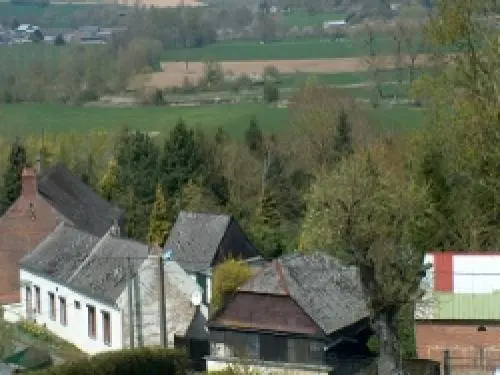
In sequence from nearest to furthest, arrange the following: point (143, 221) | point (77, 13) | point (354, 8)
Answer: point (143, 221), point (354, 8), point (77, 13)

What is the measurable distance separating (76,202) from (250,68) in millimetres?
57103

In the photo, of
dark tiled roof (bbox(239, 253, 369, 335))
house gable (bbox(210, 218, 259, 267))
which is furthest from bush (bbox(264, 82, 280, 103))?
dark tiled roof (bbox(239, 253, 369, 335))

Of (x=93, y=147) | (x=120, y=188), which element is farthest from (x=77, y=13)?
(x=120, y=188)

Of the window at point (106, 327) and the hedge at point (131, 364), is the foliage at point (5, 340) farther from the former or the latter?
the window at point (106, 327)

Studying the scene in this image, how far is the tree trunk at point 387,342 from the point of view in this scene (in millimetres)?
21984

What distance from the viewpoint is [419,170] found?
32219mm

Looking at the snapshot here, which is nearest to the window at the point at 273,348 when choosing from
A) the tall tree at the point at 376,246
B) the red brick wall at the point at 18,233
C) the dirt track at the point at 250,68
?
the tall tree at the point at 376,246

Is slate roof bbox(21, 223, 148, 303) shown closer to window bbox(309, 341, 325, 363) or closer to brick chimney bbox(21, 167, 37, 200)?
brick chimney bbox(21, 167, 37, 200)

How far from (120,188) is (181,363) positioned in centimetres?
2311

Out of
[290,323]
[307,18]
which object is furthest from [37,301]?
[307,18]

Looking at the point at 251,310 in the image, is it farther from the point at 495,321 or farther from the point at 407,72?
the point at 407,72

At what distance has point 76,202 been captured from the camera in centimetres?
4153

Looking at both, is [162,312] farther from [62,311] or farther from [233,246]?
[233,246]

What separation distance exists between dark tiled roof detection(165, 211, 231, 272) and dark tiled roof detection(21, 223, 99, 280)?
7.30 ft
